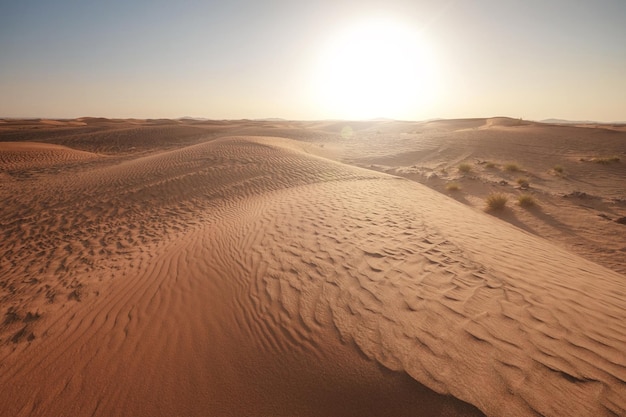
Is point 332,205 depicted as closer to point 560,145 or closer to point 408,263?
point 408,263

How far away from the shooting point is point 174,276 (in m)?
4.46

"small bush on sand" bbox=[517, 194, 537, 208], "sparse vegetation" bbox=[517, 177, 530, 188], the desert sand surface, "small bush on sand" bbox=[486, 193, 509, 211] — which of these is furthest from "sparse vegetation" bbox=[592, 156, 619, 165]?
"small bush on sand" bbox=[486, 193, 509, 211]

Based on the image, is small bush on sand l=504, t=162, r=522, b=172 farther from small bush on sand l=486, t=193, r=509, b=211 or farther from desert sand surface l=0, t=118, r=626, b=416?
small bush on sand l=486, t=193, r=509, b=211

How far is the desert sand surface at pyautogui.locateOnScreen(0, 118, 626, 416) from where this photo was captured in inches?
84.8

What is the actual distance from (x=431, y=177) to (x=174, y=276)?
11767 millimetres

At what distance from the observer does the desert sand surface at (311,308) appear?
7.07ft

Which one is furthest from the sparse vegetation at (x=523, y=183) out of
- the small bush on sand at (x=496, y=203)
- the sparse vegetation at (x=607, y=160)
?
the sparse vegetation at (x=607, y=160)

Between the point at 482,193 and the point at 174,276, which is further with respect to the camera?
the point at 482,193

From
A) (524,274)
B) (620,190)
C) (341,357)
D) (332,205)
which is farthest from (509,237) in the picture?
(620,190)

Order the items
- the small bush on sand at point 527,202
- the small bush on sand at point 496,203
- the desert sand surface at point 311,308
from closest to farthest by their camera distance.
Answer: the desert sand surface at point 311,308 → the small bush on sand at point 496,203 → the small bush on sand at point 527,202

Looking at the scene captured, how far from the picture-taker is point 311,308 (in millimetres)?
3137

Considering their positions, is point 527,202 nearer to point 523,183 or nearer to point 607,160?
point 523,183

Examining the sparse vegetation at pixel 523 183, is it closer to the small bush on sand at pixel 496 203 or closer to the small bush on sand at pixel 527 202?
the small bush on sand at pixel 527 202

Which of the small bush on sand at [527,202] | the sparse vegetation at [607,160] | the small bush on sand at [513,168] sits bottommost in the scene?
the small bush on sand at [527,202]
